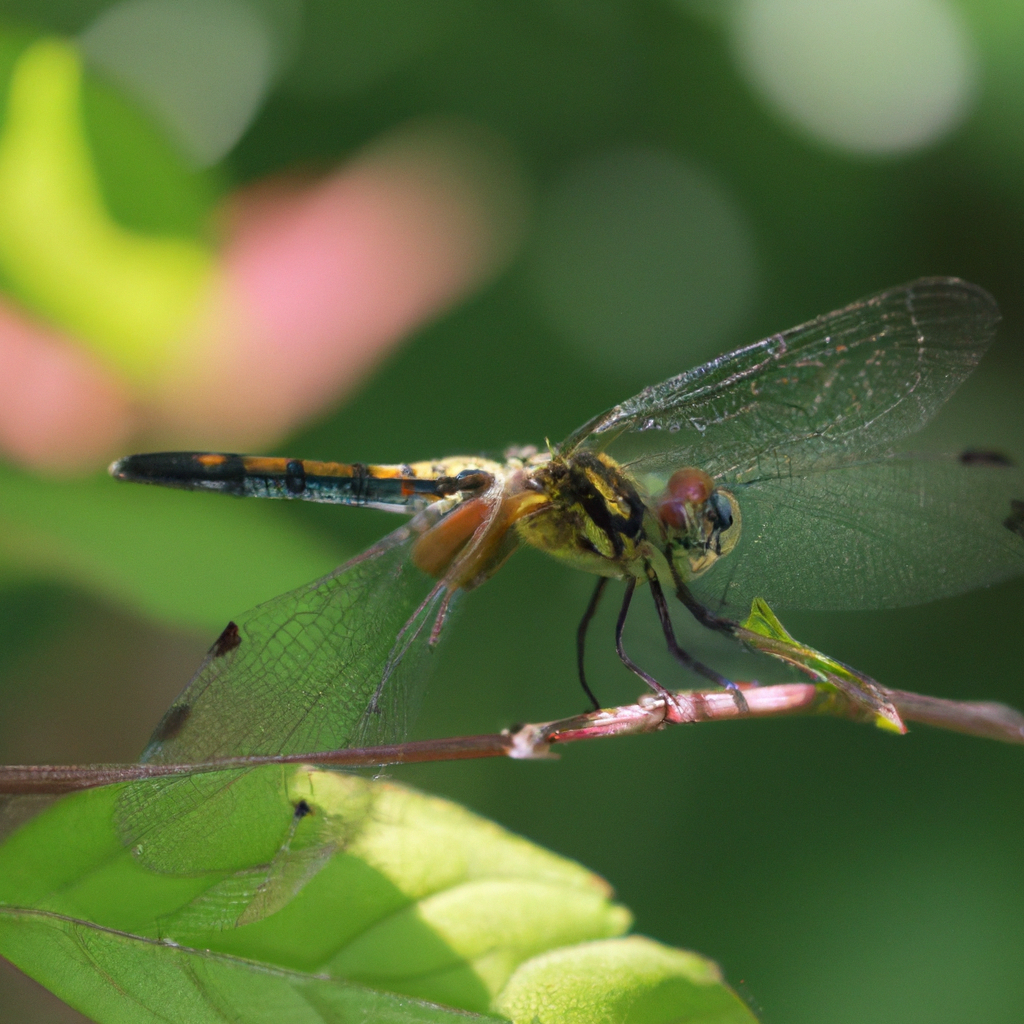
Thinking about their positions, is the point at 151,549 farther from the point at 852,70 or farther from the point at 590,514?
the point at 852,70

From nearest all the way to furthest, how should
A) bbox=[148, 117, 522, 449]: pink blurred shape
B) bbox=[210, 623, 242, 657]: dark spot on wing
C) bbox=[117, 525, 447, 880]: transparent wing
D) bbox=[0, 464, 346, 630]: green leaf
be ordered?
bbox=[117, 525, 447, 880]: transparent wing → bbox=[210, 623, 242, 657]: dark spot on wing → bbox=[0, 464, 346, 630]: green leaf → bbox=[148, 117, 522, 449]: pink blurred shape

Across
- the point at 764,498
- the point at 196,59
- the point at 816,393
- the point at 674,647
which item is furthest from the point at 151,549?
the point at 196,59

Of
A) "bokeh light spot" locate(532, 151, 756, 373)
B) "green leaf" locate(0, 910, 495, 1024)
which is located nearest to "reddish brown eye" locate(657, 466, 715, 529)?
"green leaf" locate(0, 910, 495, 1024)

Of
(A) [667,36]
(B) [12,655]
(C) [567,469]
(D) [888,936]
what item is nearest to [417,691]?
(C) [567,469]

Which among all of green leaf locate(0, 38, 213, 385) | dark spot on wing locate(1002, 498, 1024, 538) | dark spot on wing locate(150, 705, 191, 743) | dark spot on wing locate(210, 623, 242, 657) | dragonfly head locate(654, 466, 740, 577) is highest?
green leaf locate(0, 38, 213, 385)

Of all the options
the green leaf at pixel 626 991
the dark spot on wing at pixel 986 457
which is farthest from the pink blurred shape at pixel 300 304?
the green leaf at pixel 626 991

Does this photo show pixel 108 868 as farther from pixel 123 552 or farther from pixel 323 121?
pixel 323 121

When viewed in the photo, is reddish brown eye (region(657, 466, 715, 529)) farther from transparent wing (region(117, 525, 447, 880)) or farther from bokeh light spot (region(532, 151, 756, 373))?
bokeh light spot (region(532, 151, 756, 373))
